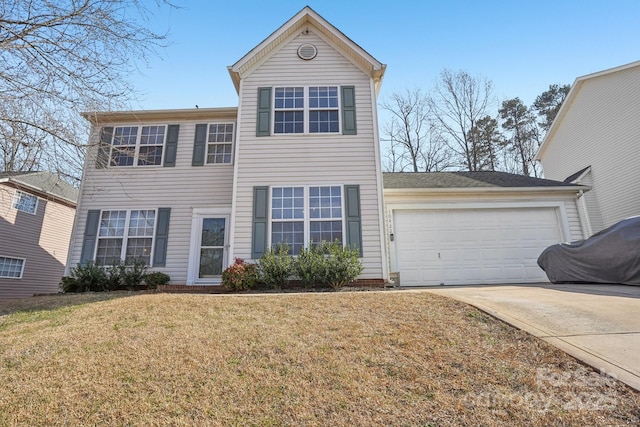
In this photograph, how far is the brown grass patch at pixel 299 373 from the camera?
2.47 meters

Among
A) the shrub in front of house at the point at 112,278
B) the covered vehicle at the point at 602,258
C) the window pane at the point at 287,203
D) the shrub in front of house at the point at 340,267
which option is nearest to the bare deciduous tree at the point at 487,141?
the covered vehicle at the point at 602,258

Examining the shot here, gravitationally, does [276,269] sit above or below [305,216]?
below

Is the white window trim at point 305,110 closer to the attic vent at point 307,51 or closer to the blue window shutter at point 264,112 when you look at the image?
the blue window shutter at point 264,112

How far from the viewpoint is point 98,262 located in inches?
362

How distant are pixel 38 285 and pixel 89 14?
540 inches

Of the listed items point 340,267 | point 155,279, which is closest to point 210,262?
point 155,279

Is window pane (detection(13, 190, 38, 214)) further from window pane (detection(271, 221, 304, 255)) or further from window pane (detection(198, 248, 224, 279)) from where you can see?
window pane (detection(271, 221, 304, 255))

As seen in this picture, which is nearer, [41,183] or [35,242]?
[41,183]

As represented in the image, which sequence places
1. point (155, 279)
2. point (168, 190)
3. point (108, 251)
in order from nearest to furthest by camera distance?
point (155, 279)
point (108, 251)
point (168, 190)

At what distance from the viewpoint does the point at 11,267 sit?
13.0 meters

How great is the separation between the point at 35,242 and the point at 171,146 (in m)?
9.27

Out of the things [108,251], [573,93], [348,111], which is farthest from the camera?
[573,93]

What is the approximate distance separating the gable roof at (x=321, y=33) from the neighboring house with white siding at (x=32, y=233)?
882 centimetres

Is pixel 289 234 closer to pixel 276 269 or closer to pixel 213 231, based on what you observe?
pixel 276 269
